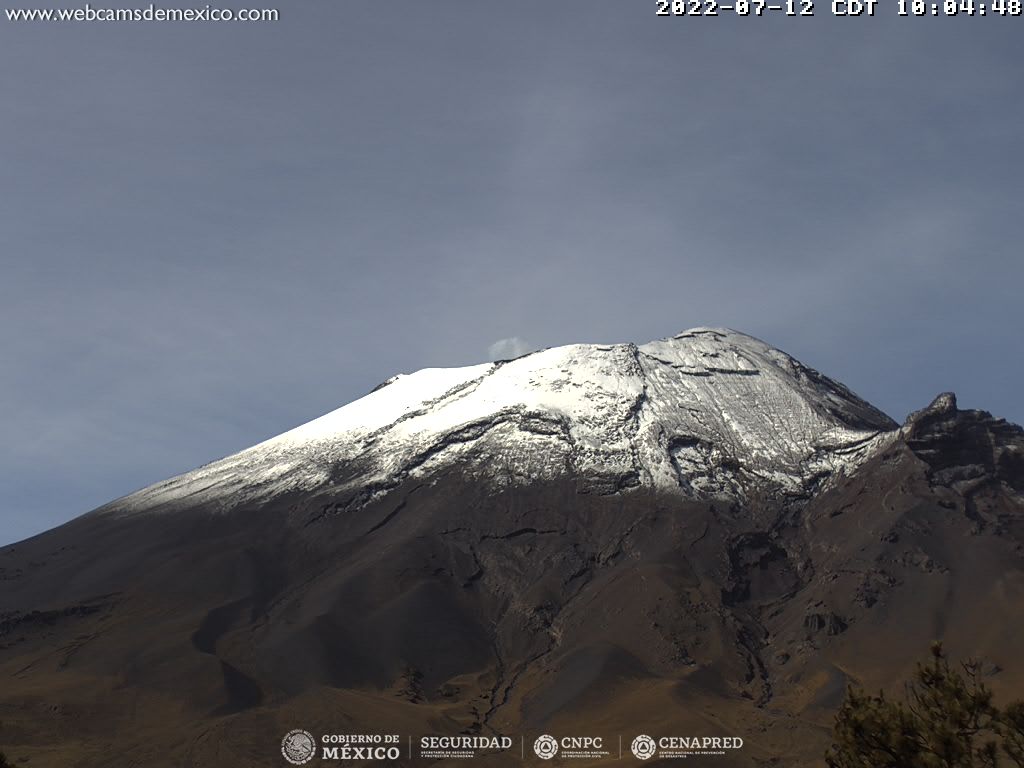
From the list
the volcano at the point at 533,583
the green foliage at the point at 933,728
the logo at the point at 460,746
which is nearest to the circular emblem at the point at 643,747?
the volcano at the point at 533,583

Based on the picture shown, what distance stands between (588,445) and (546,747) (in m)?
72.1

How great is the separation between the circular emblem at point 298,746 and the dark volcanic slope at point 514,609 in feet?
4.01

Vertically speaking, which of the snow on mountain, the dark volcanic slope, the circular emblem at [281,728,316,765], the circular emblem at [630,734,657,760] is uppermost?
the snow on mountain

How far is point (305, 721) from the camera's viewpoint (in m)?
114

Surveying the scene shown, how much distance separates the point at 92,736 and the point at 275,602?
3572 centimetres

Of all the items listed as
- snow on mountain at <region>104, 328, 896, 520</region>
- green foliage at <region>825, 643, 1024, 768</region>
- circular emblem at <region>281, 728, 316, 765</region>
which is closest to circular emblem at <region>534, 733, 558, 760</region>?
circular emblem at <region>281, 728, 316, 765</region>

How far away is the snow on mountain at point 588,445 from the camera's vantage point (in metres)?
172

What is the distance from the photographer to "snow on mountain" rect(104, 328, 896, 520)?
6767 inches

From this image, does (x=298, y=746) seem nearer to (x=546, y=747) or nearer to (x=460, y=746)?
(x=460, y=746)

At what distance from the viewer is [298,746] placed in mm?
109438

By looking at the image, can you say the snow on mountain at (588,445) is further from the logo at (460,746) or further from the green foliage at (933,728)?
the green foliage at (933,728)

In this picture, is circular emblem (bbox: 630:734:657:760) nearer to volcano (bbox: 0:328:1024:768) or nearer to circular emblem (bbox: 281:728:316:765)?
volcano (bbox: 0:328:1024:768)

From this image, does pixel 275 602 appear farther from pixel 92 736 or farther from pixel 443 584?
pixel 92 736

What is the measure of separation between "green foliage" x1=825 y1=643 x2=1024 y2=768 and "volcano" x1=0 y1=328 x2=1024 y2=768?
76.7 metres
